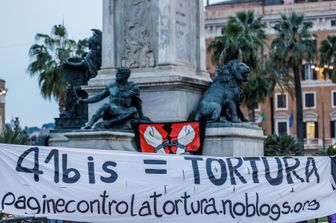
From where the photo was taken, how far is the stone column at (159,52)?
57.4ft

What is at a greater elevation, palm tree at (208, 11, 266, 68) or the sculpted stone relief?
palm tree at (208, 11, 266, 68)

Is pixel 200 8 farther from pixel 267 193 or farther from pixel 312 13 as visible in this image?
pixel 312 13

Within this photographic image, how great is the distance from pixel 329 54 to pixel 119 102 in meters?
56.8

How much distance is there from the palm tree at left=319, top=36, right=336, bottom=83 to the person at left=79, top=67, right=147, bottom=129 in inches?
2154

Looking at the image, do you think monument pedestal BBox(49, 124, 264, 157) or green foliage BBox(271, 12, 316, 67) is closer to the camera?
monument pedestal BBox(49, 124, 264, 157)

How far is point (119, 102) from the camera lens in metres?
16.5

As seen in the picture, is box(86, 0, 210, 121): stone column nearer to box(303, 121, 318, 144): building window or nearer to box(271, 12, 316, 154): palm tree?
box(271, 12, 316, 154): palm tree

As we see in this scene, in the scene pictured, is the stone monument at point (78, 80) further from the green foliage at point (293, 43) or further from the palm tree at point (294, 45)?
the green foliage at point (293, 43)

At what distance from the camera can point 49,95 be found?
50969mm

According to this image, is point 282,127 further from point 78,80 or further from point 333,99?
point 78,80

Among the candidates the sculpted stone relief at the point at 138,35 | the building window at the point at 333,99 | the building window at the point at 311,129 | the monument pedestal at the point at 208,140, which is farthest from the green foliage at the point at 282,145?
the building window at the point at 333,99

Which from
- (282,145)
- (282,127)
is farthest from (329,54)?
Answer: (282,127)

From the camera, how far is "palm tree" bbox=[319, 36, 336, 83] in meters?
70.6

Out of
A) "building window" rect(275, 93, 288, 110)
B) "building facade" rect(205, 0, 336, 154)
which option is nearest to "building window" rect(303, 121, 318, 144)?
"building facade" rect(205, 0, 336, 154)
